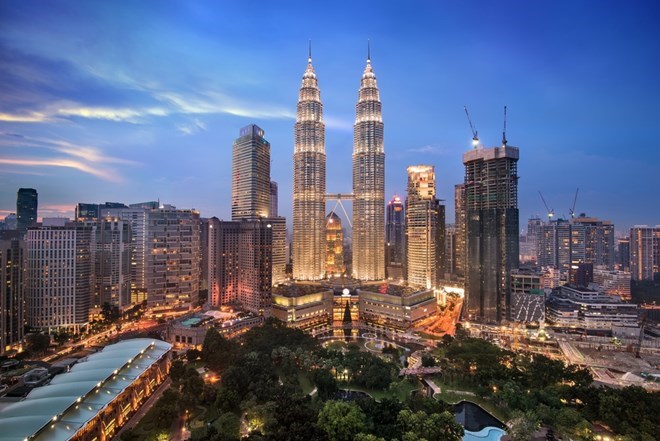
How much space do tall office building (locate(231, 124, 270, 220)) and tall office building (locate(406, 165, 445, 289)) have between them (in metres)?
37.0

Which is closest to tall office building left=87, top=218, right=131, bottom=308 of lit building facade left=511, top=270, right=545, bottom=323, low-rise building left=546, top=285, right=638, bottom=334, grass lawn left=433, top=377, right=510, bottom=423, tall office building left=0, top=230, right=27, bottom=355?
tall office building left=0, top=230, right=27, bottom=355

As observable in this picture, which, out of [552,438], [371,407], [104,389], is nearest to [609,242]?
[552,438]

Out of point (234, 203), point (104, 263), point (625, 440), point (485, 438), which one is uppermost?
point (234, 203)

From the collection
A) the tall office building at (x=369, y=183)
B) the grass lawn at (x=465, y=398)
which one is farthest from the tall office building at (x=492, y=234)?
the grass lawn at (x=465, y=398)

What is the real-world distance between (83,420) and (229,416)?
9430 millimetres

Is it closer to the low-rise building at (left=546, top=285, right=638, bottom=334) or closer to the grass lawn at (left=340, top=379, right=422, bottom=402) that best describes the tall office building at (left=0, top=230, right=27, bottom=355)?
the grass lawn at (left=340, top=379, right=422, bottom=402)

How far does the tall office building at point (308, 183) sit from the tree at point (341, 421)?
59053 millimetres

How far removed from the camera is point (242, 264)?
68938 mm

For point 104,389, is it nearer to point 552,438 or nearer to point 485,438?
point 485,438

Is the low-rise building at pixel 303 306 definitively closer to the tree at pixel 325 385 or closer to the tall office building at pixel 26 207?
the tree at pixel 325 385

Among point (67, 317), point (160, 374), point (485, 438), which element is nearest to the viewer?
point (485, 438)

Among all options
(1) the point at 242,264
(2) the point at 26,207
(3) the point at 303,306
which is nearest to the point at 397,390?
(3) the point at 303,306

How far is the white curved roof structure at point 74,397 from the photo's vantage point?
21547 millimetres

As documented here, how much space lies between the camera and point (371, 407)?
1056 inches
